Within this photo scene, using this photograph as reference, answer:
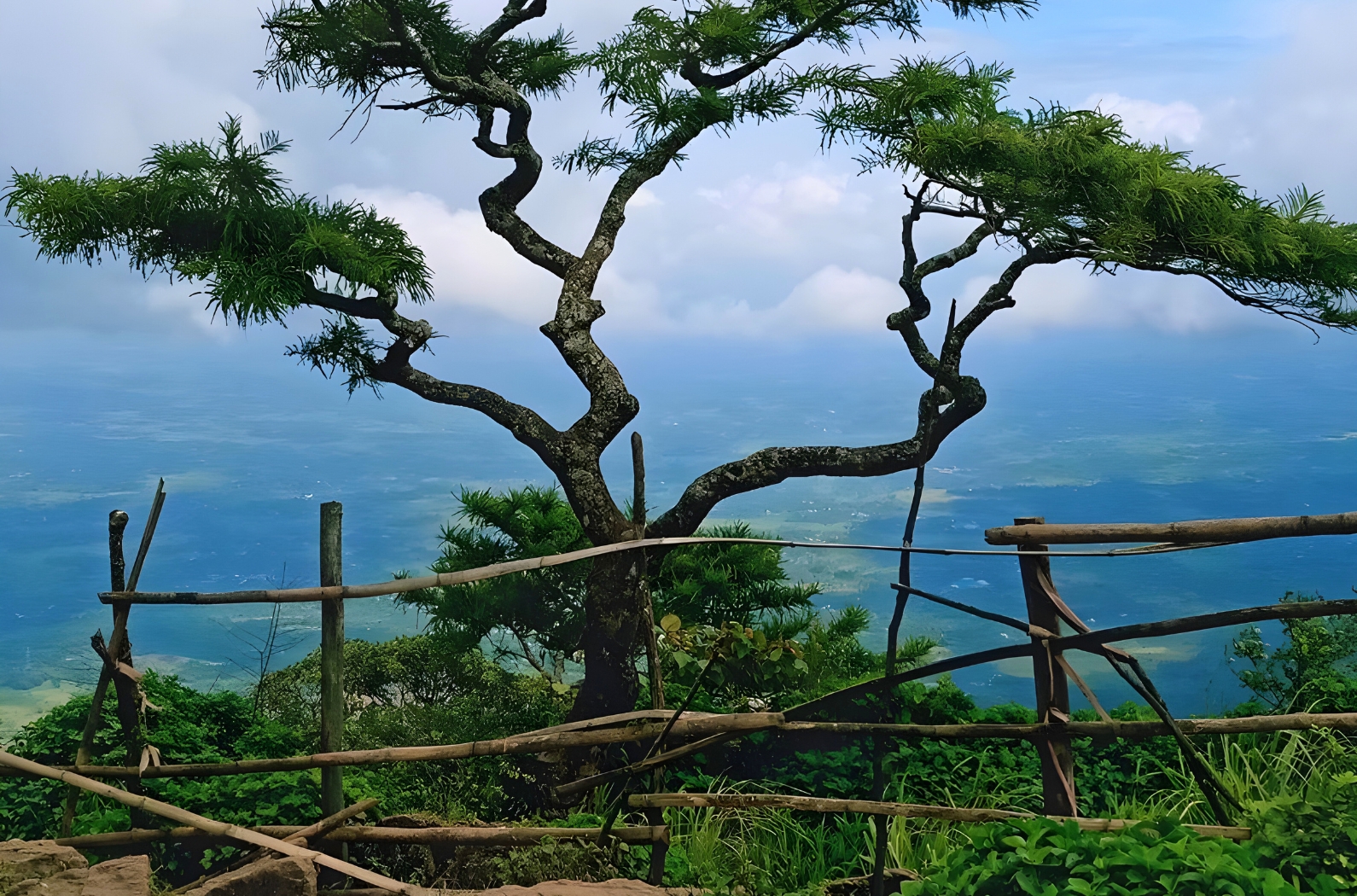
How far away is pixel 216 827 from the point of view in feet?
9.46

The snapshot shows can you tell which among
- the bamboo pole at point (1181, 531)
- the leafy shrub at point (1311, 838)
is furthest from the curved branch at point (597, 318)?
the leafy shrub at point (1311, 838)

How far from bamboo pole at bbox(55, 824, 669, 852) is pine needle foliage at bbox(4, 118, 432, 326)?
1.69 metres

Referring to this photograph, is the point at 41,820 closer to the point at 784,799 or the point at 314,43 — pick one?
the point at 784,799

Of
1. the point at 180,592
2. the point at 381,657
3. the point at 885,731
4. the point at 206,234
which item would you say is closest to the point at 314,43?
the point at 206,234

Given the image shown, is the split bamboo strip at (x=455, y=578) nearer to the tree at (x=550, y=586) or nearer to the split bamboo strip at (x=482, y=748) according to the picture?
the split bamboo strip at (x=482, y=748)

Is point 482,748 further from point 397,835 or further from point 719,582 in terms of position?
point 719,582

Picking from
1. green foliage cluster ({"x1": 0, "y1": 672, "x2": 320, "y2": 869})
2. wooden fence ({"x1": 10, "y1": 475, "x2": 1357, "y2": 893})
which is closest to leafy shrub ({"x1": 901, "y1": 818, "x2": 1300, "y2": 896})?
wooden fence ({"x1": 10, "y1": 475, "x2": 1357, "y2": 893})

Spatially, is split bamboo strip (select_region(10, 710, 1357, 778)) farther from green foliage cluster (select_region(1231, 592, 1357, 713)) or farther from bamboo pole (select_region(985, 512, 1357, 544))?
green foliage cluster (select_region(1231, 592, 1357, 713))

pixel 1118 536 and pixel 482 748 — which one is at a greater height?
pixel 1118 536

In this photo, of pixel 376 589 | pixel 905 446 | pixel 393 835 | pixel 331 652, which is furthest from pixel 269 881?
pixel 905 446

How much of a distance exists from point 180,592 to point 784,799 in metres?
1.86

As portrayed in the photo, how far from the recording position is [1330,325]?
3912 millimetres

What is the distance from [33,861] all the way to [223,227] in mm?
2225

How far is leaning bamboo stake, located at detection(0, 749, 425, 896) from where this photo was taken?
2783mm
